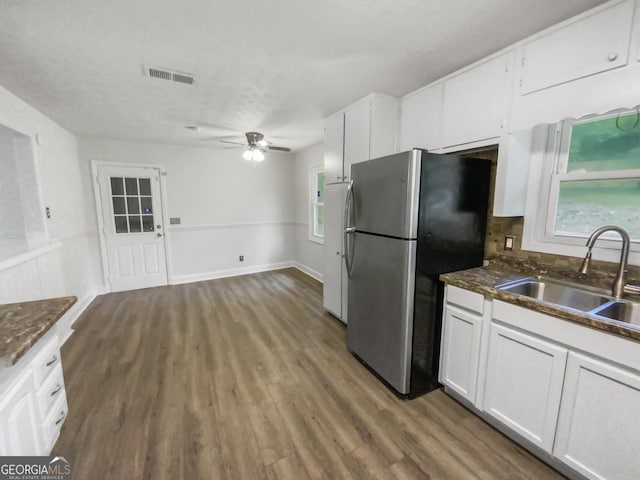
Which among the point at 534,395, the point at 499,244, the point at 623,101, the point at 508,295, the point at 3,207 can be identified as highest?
the point at 623,101

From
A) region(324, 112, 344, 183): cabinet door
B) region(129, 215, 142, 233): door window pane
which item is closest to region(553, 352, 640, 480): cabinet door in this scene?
region(324, 112, 344, 183): cabinet door

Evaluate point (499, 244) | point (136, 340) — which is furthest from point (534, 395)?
point (136, 340)

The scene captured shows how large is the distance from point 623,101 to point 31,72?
379 centimetres

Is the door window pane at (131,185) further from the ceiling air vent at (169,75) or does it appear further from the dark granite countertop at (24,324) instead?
the dark granite countertop at (24,324)

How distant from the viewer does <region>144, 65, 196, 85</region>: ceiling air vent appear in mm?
2045

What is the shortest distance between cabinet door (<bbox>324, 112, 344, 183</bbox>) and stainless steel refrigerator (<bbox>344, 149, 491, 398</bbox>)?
796 mm

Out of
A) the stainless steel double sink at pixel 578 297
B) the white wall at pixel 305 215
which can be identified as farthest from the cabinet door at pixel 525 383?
the white wall at pixel 305 215

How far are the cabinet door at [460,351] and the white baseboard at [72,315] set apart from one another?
3.26m

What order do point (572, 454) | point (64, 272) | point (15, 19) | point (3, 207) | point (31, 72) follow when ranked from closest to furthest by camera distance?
point (572, 454), point (15, 19), point (31, 72), point (3, 207), point (64, 272)

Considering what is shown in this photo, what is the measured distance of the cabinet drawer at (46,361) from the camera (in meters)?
1.27

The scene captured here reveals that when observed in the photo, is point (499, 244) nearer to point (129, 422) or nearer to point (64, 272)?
point (129, 422)

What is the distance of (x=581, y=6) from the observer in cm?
142

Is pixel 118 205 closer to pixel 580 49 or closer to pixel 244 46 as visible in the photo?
pixel 244 46

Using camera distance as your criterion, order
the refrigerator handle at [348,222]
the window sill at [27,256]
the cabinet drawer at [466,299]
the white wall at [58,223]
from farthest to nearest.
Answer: the refrigerator handle at [348,222], the white wall at [58,223], the window sill at [27,256], the cabinet drawer at [466,299]
